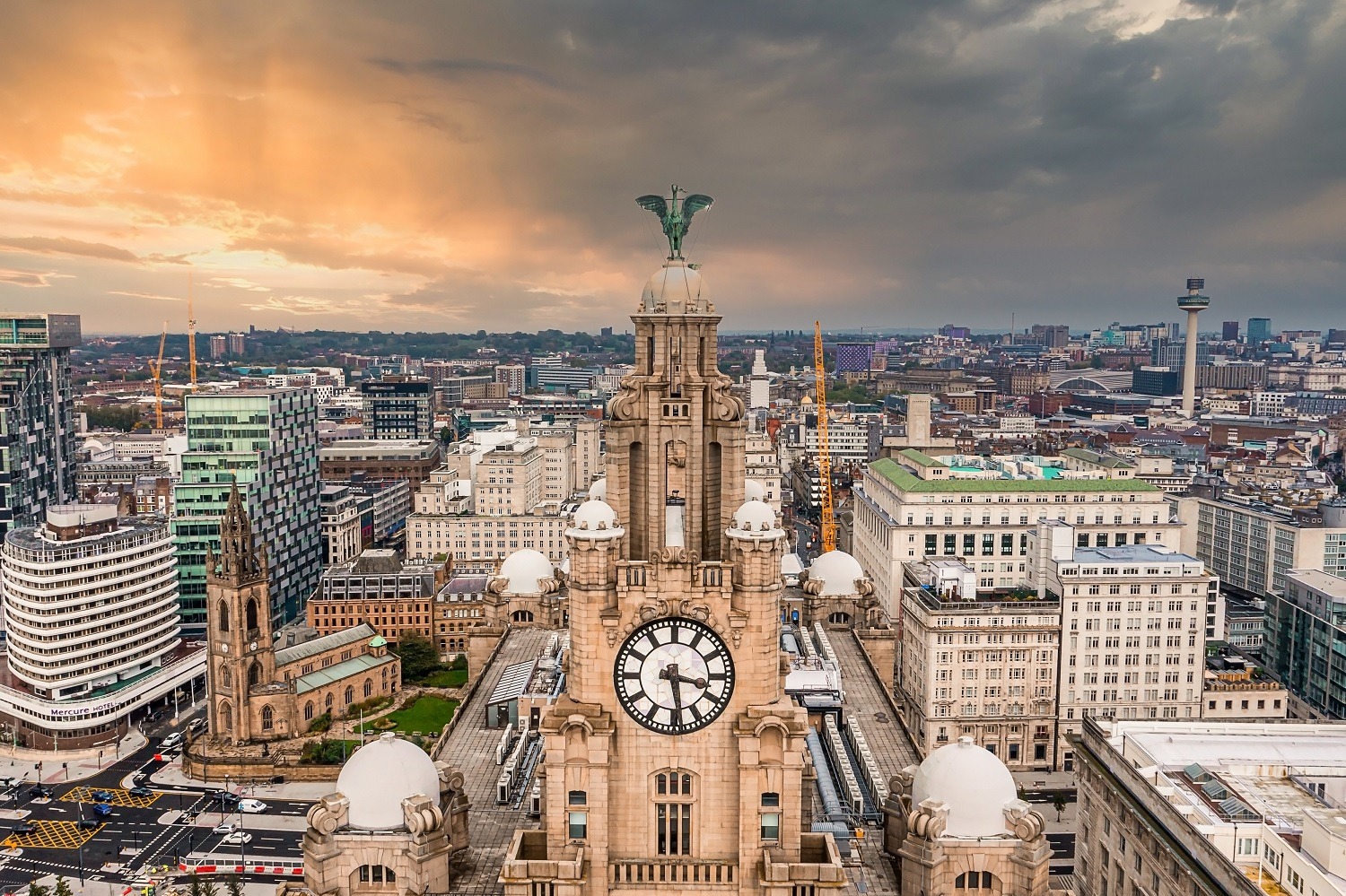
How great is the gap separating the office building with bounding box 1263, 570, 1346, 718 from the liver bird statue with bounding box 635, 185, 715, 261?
9726 centimetres

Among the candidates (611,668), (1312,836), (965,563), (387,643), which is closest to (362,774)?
(611,668)

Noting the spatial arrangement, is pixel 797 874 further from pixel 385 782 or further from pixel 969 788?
pixel 385 782

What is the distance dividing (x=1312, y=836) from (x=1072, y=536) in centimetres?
6121

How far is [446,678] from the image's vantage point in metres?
130

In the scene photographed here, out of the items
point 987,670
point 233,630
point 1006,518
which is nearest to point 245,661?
point 233,630

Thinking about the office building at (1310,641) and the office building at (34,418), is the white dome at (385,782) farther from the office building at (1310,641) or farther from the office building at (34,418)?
the office building at (34,418)

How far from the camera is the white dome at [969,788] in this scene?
40594 millimetres

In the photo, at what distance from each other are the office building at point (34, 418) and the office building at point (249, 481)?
1064 inches

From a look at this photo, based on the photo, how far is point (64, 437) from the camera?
163 meters

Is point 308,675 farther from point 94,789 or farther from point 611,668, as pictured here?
point 611,668

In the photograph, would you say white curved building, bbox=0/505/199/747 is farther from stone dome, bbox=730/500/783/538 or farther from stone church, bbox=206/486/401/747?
stone dome, bbox=730/500/783/538

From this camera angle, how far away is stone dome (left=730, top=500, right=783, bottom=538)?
36.8m

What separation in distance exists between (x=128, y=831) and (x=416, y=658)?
42.8 metres

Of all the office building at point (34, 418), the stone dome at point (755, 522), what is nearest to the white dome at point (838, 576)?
the stone dome at point (755, 522)
